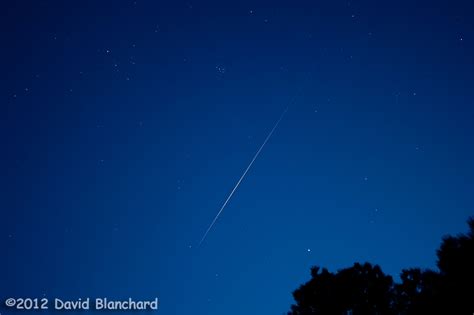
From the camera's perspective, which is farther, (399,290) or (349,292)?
(349,292)

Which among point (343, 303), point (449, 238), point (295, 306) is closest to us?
point (449, 238)

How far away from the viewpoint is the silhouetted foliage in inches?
502

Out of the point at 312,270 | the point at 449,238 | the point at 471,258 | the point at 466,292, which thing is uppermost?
the point at 312,270

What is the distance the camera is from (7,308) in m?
18.5

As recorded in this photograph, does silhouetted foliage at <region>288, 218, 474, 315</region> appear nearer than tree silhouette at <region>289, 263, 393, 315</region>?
Yes

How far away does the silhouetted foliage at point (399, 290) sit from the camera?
12742mm

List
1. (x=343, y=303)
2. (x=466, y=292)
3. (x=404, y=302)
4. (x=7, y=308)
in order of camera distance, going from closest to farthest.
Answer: (x=466, y=292) → (x=7, y=308) → (x=404, y=302) → (x=343, y=303)

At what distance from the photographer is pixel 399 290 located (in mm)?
21844

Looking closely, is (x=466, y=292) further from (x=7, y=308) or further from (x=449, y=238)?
(x=7, y=308)

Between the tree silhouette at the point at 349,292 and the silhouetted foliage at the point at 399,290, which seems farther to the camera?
the tree silhouette at the point at 349,292

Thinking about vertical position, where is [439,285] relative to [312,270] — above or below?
below

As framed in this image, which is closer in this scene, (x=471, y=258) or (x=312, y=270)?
(x=471, y=258)

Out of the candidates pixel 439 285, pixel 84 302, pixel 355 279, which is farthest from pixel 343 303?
pixel 84 302

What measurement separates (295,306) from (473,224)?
51.1 feet
